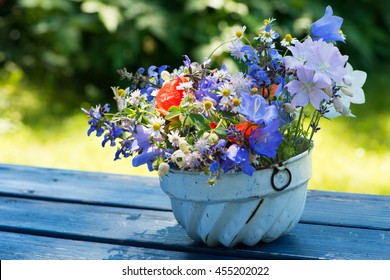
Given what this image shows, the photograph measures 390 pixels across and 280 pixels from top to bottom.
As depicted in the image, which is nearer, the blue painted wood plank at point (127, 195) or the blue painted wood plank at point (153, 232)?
the blue painted wood plank at point (153, 232)

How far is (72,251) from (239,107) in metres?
0.47

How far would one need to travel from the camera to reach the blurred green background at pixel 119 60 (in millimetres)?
3451

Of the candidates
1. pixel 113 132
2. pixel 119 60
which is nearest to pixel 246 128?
pixel 113 132

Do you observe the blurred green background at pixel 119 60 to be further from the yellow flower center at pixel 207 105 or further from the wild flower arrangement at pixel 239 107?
the yellow flower center at pixel 207 105

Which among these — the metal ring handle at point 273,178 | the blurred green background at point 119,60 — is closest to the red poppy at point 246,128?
the metal ring handle at point 273,178

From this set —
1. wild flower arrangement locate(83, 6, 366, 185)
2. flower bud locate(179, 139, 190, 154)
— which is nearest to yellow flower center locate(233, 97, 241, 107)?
wild flower arrangement locate(83, 6, 366, 185)

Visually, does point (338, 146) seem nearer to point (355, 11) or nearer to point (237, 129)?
point (355, 11)

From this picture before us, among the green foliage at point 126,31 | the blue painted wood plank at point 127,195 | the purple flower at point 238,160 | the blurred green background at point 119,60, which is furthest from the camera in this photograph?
the green foliage at point 126,31

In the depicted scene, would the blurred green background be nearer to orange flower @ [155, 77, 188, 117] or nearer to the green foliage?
the green foliage

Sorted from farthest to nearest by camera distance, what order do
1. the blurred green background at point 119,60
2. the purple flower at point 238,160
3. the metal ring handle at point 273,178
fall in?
the blurred green background at point 119,60
the metal ring handle at point 273,178
the purple flower at point 238,160

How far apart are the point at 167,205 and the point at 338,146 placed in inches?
80.7

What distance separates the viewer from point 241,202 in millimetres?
1265

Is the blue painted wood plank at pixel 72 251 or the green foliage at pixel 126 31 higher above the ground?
the green foliage at pixel 126 31
